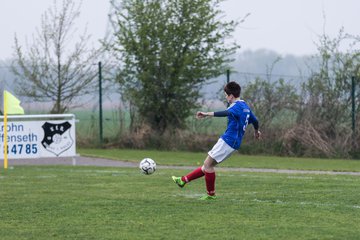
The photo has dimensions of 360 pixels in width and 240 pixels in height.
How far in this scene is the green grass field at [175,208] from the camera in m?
9.47

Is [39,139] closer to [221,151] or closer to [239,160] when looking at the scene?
[239,160]

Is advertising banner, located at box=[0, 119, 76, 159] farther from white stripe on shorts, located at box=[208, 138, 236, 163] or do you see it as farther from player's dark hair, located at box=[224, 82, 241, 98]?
player's dark hair, located at box=[224, 82, 241, 98]

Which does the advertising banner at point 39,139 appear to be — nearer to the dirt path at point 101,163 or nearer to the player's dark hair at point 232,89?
the dirt path at point 101,163

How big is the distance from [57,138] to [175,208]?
10.4m

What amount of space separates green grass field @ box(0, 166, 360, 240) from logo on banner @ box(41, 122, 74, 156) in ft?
12.3

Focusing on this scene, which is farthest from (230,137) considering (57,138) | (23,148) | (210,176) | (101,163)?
(101,163)

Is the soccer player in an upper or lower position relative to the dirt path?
upper

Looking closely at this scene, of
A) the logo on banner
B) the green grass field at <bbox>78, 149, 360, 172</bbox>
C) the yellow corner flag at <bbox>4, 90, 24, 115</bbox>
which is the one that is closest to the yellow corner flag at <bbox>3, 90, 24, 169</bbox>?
the yellow corner flag at <bbox>4, 90, 24, 115</bbox>

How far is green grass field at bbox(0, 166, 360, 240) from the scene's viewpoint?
31.1ft

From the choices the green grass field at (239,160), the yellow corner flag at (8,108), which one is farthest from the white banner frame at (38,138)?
the green grass field at (239,160)

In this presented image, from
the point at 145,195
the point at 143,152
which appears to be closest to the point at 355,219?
A: the point at 145,195

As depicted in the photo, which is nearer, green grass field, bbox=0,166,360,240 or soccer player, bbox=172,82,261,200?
green grass field, bbox=0,166,360,240

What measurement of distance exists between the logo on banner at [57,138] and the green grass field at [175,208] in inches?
148

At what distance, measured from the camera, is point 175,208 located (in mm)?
11609
